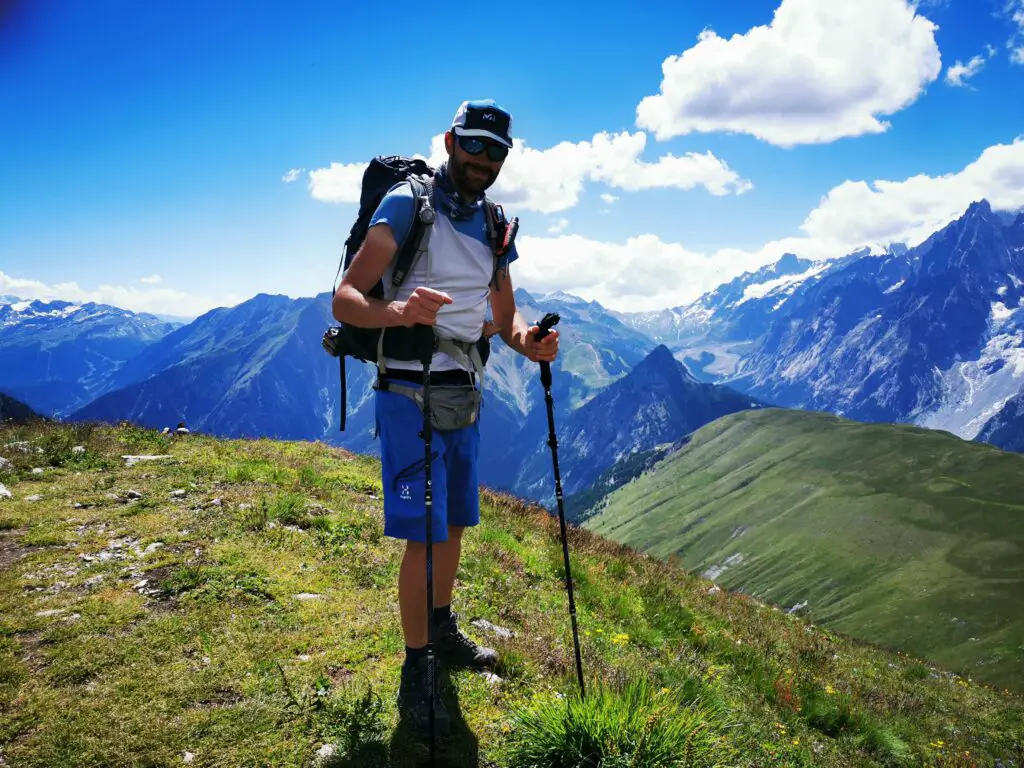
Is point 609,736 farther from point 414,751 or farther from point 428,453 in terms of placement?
point 428,453

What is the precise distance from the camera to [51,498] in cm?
922

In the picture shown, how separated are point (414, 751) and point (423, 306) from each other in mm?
3216

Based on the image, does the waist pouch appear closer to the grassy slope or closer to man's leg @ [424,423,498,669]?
man's leg @ [424,423,498,669]

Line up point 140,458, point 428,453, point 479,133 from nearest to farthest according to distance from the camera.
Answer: point 428,453 → point 479,133 → point 140,458

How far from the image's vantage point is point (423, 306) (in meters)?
4.06

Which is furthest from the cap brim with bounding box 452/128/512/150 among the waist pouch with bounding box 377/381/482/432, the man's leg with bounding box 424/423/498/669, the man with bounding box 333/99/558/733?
the man's leg with bounding box 424/423/498/669

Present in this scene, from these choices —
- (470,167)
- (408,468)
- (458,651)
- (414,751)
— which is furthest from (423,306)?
(458,651)

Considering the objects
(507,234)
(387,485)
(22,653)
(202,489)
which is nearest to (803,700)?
(387,485)

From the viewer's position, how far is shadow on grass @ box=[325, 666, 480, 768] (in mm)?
4070

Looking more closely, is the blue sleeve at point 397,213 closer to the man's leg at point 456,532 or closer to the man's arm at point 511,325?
the man's arm at point 511,325

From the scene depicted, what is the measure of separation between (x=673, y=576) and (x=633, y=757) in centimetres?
1094

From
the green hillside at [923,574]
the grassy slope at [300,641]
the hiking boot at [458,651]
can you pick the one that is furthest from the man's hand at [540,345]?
the green hillside at [923,574]

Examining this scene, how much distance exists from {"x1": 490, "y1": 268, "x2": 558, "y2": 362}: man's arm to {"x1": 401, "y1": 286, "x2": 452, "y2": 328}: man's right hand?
136 centimetres

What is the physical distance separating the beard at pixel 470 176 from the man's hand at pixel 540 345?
4.21 ft
